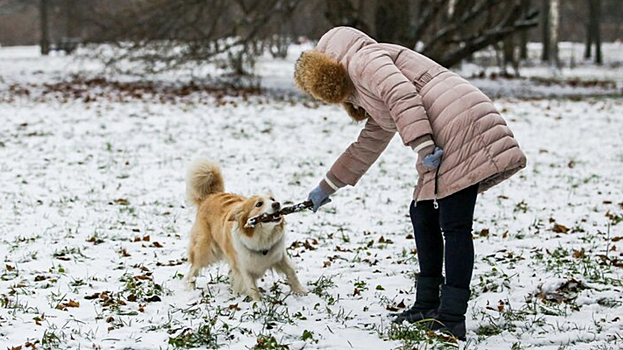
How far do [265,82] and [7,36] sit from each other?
33.9 metres

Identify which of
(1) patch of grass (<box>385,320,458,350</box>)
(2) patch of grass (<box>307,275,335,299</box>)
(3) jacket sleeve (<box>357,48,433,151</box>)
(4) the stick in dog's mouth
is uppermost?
(3) jacket sleeve (<box>357,48,433,151</box>)

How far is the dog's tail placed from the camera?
564 centimetres

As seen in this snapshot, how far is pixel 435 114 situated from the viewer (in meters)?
3.90

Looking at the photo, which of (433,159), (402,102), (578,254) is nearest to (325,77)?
(402,102)

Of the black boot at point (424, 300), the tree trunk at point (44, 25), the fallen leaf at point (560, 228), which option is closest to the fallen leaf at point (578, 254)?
the fallen leaf at point (560, 228)

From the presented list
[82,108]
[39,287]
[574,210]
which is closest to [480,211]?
[574,210]

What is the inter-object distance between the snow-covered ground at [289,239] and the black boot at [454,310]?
0.38ft

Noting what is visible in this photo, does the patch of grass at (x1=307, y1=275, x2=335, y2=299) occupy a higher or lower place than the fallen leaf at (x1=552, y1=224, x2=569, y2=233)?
higher

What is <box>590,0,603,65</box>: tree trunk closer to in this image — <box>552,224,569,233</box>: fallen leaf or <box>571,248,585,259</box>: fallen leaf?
<box>552,224,569,233</box>: fallen leaf

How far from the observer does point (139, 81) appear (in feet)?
66.3

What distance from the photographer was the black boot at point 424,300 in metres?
4.34

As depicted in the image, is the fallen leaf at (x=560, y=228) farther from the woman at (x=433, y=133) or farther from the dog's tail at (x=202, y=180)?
the dog's tail at (x=202, y=180)

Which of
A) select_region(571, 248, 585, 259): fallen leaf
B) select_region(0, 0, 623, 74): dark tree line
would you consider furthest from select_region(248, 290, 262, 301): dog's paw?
select_region(0, 0, 623, 74): dark tree line

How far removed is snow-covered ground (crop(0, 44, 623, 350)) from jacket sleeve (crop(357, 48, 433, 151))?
1112 mm
